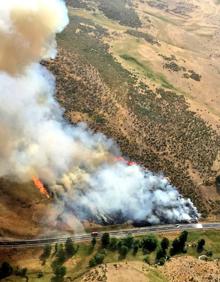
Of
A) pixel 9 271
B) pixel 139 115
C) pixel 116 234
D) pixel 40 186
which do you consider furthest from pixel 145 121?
pixel 9 271

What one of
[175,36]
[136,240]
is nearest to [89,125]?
[136,240]

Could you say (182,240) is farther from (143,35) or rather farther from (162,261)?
(143,35)

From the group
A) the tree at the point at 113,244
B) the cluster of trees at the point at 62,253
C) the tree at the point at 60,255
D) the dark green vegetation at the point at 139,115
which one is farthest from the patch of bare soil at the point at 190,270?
the dark green vegetation at the point at 139,115

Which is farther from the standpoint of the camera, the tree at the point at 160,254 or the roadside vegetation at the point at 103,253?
the tree at the point at 160,254

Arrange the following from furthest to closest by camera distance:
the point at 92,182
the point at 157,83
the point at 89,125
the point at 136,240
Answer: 1. the point at 157,83
2. the point at 89,125
3. the point at 92,182
4. the point at 136,240

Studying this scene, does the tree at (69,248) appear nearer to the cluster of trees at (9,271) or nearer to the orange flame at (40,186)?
the cluster of trees at (9,271)

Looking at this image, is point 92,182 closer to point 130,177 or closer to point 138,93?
point 130,177
